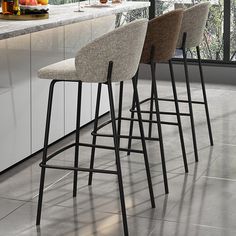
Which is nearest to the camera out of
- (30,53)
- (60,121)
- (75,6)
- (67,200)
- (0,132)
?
(67,200)

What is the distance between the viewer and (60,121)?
5453mm

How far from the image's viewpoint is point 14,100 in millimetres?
4699

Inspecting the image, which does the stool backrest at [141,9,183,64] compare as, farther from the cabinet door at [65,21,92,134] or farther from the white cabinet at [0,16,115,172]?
the cabinet door at [65,21,92,134]

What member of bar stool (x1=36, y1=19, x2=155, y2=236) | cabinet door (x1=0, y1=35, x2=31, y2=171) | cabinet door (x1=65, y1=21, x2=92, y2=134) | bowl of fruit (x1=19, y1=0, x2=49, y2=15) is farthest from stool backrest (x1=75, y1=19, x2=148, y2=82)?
cabinet door (x1=65, y1=21, x2=92, y2=134)

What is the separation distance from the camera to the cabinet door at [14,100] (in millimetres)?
4555

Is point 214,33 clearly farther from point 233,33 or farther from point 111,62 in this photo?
point 111,62

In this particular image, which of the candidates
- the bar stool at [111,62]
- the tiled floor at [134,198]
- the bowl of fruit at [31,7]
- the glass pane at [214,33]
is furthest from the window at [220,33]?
the bar stool at [111,62]

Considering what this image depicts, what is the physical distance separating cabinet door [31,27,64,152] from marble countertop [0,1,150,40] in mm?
188

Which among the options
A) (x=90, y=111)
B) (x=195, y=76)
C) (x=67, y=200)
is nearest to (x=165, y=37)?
(x=67, y=200)

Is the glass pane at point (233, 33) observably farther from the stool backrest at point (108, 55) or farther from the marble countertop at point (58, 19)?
the stool backrest at point (108, 55)

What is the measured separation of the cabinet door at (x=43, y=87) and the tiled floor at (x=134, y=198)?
0.15 metres

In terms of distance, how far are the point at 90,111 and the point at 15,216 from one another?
2.24 m

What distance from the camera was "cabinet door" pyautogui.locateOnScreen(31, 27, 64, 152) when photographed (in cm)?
497

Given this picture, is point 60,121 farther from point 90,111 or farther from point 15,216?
point 15,216
